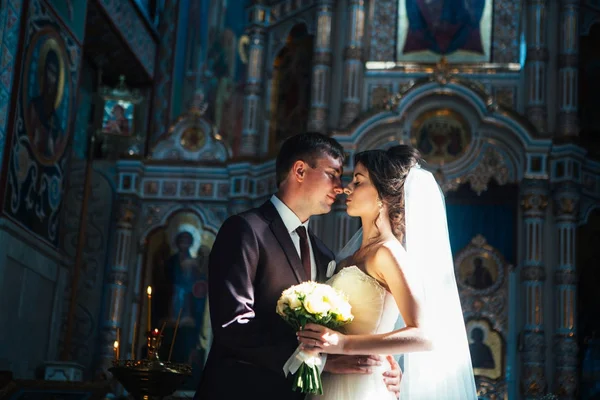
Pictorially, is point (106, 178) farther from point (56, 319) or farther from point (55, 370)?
point (55, 370)

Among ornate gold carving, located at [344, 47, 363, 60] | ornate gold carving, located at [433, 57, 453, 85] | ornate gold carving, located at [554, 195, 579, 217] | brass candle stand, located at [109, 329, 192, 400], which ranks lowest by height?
brass candle stand, located at [109, 329, 192, 400]

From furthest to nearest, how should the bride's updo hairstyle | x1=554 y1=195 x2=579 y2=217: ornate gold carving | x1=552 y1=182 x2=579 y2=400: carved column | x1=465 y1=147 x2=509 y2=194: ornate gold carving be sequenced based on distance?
x1=465 y1=147 x2=509 y2=194: ornate gold carving → x1=554 y1=195 x2=579 y2=217: ornate gold carving → x1=552 y1=182 x2=579 y2=400: carved column → the bride's updo hairstyle

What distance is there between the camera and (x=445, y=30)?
45.1 feet

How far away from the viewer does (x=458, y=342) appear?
460 centimetres

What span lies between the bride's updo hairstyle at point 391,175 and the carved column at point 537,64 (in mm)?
8587

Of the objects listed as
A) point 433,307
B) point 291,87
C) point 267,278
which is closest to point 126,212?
point 291,87

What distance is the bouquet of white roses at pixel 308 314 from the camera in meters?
3.83

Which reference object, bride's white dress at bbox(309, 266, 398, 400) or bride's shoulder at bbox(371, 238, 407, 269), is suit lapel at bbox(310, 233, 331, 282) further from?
bride's shoulder at bbox(371, 238, 407, 269)

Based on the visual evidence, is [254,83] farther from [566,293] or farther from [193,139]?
[566,293]

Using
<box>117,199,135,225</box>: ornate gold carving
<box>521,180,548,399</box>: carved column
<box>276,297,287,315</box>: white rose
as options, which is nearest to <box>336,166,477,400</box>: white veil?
<box>276,297,287,315</box>: white rose

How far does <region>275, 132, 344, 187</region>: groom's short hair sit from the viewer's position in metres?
4.39

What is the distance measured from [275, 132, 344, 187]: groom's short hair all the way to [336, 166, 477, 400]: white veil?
458 millimetres

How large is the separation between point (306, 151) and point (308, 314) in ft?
3.11

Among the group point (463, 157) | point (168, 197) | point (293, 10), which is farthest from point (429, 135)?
point (168, 197)
